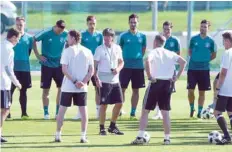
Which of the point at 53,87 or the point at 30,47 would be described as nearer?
the point at 30,47

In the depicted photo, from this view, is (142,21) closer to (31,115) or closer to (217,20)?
(217,20)

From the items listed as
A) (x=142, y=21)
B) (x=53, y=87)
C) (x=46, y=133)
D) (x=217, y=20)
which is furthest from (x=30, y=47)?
(x=142, y=21)

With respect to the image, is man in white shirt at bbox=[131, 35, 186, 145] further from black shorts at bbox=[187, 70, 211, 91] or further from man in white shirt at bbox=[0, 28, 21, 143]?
black shorts at bbox=[187, 70, 211, 91]

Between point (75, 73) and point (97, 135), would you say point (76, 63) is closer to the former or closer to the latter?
point (75, 73)

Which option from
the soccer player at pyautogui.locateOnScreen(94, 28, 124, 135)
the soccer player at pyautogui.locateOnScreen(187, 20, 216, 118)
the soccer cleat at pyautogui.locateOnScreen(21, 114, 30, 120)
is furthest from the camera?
the soccer player at pyautogui.locateOnScreen(187, 20, 216, 118)

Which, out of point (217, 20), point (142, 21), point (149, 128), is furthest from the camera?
point (142, 21)

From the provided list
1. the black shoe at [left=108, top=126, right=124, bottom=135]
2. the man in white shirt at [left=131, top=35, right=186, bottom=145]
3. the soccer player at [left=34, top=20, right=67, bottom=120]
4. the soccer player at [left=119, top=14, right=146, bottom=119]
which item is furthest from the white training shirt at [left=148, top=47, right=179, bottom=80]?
the soccer player at [left=119, top=14, right=146, bottom=119]

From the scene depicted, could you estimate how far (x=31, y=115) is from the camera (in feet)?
65.8

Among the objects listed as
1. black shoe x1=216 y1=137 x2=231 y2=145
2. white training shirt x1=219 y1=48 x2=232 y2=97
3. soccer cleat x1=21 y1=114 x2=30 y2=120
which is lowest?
soccer cleat x1=21 y1=114 x2=30 y2=120

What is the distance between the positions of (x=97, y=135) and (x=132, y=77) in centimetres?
365

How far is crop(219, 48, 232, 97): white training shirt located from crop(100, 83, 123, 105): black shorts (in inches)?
88.9

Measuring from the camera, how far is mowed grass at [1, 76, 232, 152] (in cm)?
1416

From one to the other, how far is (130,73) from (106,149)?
5701mm

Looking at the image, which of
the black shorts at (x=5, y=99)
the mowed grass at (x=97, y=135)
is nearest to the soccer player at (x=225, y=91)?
the mowed grass at (x=97, y=135)
